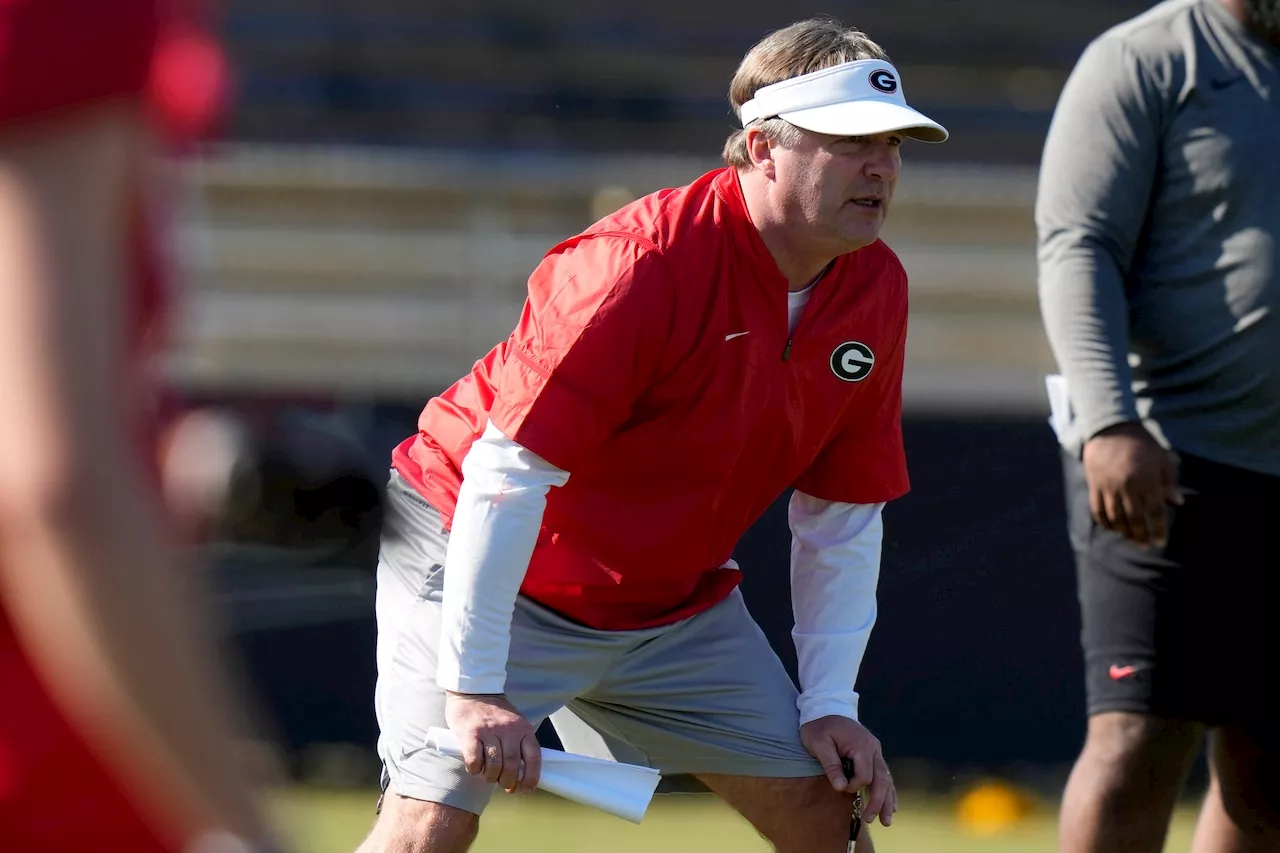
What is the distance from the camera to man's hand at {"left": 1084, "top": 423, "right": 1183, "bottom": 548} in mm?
3248

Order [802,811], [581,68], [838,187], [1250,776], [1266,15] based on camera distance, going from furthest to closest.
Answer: [581,68] → [1250,776] → [1266,15] → [802,811] → [838,187]

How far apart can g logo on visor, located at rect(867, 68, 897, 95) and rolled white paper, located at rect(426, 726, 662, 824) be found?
3.91 ft

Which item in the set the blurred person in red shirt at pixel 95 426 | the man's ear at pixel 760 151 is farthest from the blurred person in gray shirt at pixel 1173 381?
the blurred person in red shirt at pixel 95 426

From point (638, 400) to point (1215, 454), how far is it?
1086mm

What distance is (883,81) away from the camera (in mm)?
3135

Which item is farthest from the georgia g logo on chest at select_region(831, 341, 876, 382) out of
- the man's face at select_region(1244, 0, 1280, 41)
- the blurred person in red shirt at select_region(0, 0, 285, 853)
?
the blurred person in red shirt at select_region(0, 0, 285, 853)

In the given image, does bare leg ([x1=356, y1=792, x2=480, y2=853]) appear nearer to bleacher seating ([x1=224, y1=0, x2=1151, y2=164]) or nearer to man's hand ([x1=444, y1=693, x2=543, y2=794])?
man's hand ([x1=444, y1=693, x2=543, y2=794])

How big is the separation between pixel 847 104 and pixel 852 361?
1.41ft

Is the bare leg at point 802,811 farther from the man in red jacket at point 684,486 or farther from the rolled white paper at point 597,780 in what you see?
the rolled white paper at point 597,780

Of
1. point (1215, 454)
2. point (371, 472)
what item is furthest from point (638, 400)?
point (371, 472)

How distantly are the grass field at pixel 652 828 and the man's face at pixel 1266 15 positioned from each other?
2.57 m

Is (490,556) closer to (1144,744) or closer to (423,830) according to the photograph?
(423,830)

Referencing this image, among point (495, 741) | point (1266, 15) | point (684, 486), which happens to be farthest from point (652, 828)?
point (1266, 15)

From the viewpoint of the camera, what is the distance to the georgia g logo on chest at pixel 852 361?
3152 millimetres
